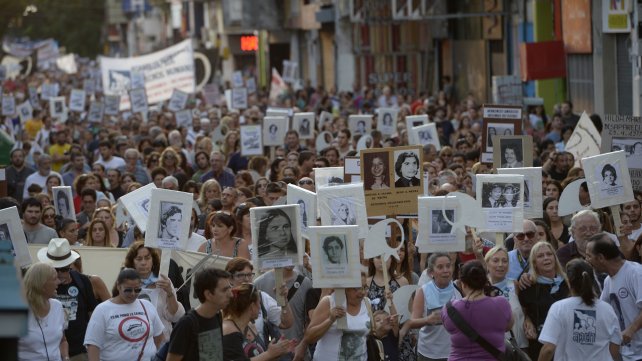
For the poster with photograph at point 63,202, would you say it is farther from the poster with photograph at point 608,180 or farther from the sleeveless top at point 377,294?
the sleeveless top at point 377,294

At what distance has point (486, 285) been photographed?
29.2ft

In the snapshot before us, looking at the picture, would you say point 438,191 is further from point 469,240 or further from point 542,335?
point 542,335

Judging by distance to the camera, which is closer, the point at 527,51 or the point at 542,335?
the point at 542,335

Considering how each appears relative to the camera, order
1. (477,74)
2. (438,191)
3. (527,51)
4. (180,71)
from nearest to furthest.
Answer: (438,191) < (527,51) < (180,71) < (477,74)

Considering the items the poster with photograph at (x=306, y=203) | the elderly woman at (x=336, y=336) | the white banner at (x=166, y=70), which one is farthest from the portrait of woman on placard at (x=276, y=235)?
the white banner at (x=166, y=70)

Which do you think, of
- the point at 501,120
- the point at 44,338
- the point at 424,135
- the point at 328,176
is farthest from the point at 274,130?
the point at 44,338

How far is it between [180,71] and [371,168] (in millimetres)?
24315

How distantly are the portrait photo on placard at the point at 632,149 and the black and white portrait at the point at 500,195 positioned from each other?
2681 mm

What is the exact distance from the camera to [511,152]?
15.2m

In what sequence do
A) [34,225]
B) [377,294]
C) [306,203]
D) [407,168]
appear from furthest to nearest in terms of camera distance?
1. [34,225]
2. [407,168]
3. [306,203]
4. [377,294]

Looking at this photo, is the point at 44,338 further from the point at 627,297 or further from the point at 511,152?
the point at 511,152

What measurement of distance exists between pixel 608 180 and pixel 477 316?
12.4ft

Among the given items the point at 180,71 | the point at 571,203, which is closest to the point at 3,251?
the point at 571,203

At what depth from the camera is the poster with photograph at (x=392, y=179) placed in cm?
1234
